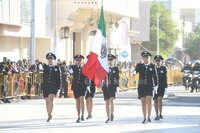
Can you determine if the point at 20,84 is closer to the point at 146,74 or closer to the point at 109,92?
the point at 109,92

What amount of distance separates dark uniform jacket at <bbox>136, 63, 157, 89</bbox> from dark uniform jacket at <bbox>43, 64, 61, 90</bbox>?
7.51 feet

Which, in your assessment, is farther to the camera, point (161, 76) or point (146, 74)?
point (161, 76)

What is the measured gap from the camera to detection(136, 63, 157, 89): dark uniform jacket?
2014 centimetres

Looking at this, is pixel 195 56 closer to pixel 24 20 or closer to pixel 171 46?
pixel 171 46

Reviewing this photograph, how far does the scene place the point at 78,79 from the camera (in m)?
20.6

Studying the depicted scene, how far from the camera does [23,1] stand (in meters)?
35.8

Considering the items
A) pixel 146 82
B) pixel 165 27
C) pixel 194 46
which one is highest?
pixel 165 27

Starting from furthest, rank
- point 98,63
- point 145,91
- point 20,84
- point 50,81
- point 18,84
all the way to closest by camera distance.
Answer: point 20,84 < point 18,84 < point 98,63 < point 50,81 < point 145,91

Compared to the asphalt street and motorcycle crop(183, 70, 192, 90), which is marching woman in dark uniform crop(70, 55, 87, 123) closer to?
the asphalt street

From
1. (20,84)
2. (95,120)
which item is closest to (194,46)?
(20,84)

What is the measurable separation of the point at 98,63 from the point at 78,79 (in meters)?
0.76

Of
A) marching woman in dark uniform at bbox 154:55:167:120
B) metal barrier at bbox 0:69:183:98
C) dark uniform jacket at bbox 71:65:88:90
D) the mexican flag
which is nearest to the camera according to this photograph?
the mexican flag

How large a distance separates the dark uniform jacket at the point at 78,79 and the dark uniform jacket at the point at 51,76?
1.78 ft

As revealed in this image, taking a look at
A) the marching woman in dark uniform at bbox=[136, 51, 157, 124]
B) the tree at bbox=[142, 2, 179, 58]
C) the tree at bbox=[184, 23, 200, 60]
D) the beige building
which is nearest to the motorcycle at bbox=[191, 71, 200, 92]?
the beige building
